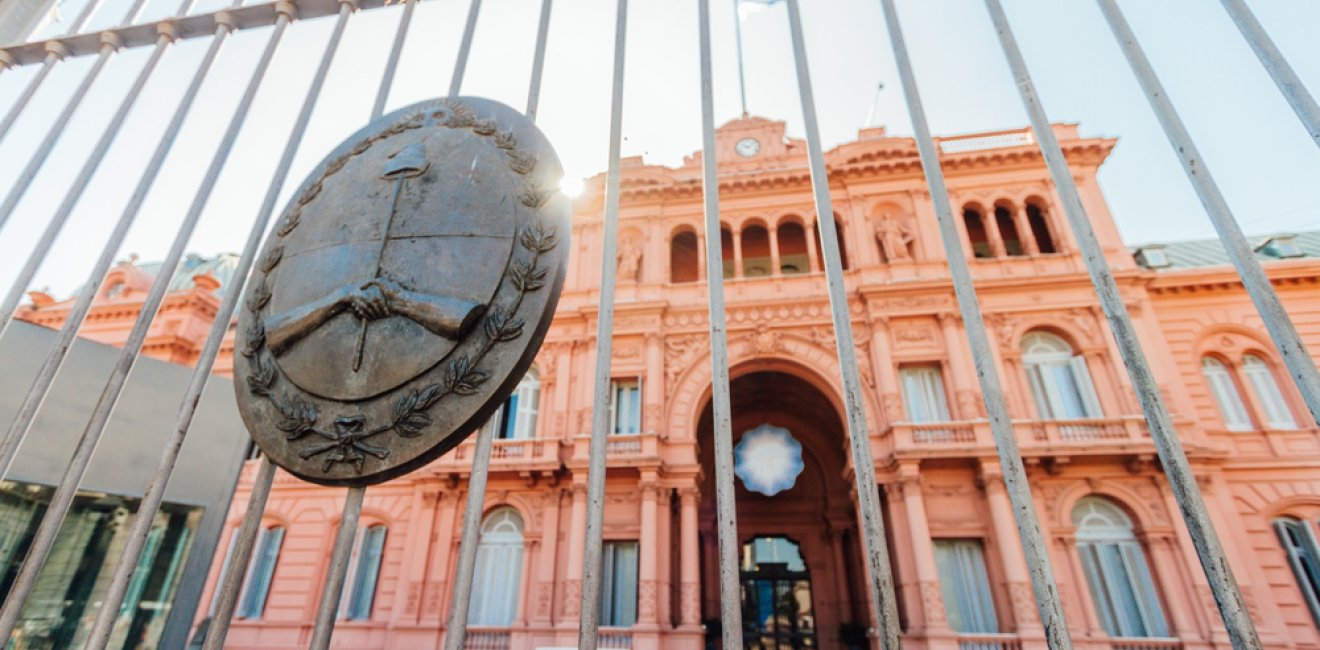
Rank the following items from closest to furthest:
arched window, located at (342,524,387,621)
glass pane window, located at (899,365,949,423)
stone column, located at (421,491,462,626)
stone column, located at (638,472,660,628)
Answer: stone column, located at (638,472,660,628) → stone column, located at (421,491,462,626) → glass pane window, located at (899,365,949,423) → arched window, located at (342,524,387,621)

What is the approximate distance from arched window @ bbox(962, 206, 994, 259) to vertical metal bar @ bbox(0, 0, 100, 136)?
19.8 meters

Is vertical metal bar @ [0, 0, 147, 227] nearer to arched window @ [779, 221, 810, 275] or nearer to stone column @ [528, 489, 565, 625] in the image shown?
stone column @ [528, 489, 565, 625]

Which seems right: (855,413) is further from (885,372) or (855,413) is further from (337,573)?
(885,372)

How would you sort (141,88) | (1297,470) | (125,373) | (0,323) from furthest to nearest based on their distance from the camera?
1. (1297,470)
2. (141,88)
3. (0,323)
4. (125,373)

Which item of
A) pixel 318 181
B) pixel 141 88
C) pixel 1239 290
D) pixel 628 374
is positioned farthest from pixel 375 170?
pixel 1239 290

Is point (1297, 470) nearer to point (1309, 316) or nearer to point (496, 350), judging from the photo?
point (1309, 316)

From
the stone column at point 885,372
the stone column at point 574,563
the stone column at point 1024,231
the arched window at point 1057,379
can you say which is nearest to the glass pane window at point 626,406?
the stone column at point 574,563

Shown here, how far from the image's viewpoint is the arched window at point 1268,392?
1534 centimetres

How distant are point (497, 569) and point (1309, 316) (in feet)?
74.4

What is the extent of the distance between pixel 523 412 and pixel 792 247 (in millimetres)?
10755

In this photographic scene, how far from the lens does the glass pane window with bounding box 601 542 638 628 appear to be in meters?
14.9

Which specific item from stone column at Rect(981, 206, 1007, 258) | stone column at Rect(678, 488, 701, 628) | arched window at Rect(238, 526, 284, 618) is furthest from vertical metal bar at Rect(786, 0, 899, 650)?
arched window at Rect(238, 526, 284, 618)

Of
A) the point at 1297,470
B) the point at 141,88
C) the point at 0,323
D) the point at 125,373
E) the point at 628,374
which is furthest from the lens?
the point at 628,374

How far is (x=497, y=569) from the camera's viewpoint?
1571 centimetres
